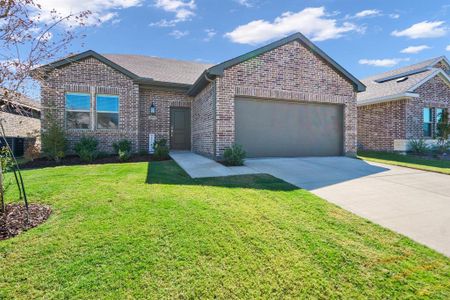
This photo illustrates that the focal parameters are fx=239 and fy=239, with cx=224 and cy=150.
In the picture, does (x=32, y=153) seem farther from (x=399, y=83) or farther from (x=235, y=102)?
(x=399, y=83)

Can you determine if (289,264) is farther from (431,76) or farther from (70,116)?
(431,76)

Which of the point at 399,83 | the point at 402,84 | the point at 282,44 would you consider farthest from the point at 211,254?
the point at 399,83

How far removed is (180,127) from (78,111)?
473 cm

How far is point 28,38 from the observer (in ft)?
12.4

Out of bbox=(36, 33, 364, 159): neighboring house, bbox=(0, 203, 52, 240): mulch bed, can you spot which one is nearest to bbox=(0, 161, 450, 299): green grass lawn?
bbox=(0, 203, 52, 240): mulch bed

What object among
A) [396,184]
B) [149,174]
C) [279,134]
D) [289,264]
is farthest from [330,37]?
[289,264]

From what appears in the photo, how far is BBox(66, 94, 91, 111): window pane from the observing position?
10.5m

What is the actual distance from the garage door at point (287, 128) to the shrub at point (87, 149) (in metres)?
5.87

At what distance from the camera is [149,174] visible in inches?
264

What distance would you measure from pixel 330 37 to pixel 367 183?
12463mm

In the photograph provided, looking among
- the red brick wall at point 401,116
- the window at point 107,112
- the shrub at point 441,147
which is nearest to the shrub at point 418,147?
the red brick wall at point 401,116

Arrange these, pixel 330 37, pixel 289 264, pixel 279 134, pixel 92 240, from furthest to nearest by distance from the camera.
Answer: pixel 330 37
pixel 279 134
pixel 92 240
pixel 289 264

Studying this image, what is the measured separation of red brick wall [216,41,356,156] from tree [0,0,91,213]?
525 cm

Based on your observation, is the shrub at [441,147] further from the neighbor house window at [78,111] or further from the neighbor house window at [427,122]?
the neighbor house window at [78,111]
